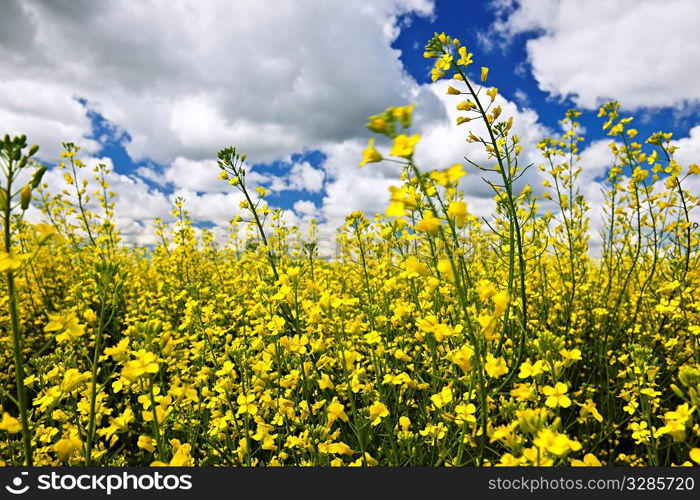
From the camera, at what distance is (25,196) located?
1.36m

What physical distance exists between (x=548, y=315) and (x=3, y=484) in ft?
16.9

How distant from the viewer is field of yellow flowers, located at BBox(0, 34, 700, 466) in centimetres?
156

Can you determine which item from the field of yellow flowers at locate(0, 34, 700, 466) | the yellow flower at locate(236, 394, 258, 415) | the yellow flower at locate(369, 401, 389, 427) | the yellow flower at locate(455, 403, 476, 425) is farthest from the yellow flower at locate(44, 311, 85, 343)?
the yellow flower at locate(455, 403, 476, 425)

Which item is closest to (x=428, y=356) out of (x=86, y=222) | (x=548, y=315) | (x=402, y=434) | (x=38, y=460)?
(x=402, y=434)

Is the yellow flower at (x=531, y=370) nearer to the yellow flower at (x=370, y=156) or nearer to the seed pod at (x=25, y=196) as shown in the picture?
the yellow flower at (x=370, y=156)

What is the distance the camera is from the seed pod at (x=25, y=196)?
52.7 inches

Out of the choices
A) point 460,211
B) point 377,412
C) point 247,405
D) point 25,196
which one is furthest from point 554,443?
point 25,196

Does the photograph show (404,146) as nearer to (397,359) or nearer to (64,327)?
(64,327)

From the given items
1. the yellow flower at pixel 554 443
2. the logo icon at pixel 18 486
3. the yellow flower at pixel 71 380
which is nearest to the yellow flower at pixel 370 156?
the yellow flower at pixel 554 443

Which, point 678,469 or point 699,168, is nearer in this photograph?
point 678,469

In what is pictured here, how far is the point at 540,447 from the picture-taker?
128cm

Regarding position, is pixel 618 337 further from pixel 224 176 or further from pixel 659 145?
pixel 224 176

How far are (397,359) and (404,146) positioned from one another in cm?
243

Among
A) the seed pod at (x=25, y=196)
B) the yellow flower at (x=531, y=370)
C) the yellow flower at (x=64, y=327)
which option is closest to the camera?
the seed pod at (x=25, y=196)
